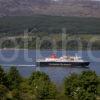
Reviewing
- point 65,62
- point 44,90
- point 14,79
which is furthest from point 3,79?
point 65,62

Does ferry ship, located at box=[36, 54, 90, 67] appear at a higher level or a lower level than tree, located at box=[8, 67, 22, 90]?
lower

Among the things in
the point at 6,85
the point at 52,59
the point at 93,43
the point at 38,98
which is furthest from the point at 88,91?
the point at 93,43

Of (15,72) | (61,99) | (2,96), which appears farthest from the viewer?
(15,72)

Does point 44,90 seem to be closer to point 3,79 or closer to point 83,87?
point 83,87

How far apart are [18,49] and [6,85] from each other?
147 meters

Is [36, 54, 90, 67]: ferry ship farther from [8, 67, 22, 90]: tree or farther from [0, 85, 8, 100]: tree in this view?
[0, 85, 8, 100]: tree

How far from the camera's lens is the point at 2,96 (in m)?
29.3

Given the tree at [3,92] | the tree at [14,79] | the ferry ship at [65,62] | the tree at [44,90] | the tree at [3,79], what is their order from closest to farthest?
Result: the tree at [3,92] < the tree at [44,90] < the tree at [3,79] < the tree at [14,79] < the ferry ship at [65,62]

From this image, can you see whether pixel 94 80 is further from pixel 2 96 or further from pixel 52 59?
pixel 52 59

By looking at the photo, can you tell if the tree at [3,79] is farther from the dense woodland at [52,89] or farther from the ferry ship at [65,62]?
the ferry ship at [65,62]

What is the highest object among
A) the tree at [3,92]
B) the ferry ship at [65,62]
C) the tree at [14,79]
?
the tree at [14,79]

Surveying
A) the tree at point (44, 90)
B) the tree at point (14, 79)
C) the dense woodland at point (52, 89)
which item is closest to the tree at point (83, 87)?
the dense woodland at point (52, 89)

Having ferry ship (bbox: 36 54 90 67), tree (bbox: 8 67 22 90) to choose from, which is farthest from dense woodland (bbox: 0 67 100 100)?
ferry ship (bbox: 36 54 90 67)

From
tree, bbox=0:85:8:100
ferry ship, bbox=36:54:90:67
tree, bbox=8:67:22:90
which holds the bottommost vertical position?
ferry ship, bbox=36:54:90:67
